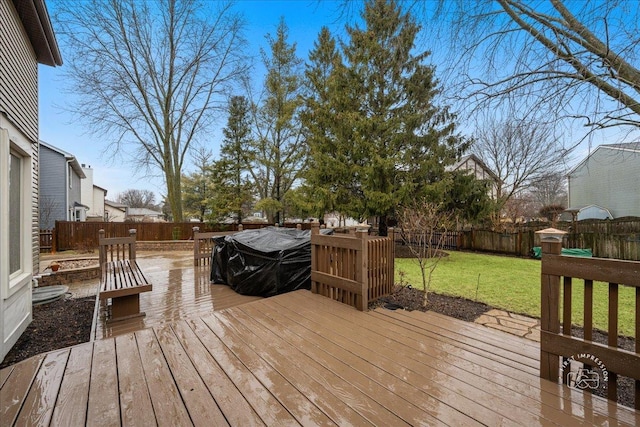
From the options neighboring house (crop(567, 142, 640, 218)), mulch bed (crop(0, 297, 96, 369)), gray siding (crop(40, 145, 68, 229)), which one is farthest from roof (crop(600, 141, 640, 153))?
gray siding (crop(40, 145, 68, 229))

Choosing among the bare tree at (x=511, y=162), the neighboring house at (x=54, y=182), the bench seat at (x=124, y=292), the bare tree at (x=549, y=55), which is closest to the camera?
the bare tree at (x=549, y=55)

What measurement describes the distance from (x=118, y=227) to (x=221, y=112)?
783 cm

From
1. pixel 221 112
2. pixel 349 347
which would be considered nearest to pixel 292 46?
pixel 221 112

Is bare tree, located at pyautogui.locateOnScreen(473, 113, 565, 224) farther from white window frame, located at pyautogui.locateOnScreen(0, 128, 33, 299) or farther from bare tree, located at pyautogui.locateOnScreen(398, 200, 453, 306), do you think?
white window frame, located at pyautogui.locateOnScreen(0, 128, 33, 299)

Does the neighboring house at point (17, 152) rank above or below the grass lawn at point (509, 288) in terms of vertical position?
above

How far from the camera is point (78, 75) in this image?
12.5 meters

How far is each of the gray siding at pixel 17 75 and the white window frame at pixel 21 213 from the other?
0.32 meters

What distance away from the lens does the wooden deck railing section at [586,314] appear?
166 centimetres

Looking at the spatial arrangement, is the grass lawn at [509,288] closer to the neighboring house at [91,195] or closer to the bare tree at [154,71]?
the bare tree at [154,71]

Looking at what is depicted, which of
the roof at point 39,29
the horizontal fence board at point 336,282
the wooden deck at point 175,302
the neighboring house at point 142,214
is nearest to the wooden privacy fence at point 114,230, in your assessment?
the wooden deck at point 175,302

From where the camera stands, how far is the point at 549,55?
3.12 m

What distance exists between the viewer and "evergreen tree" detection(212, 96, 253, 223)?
52.2ft

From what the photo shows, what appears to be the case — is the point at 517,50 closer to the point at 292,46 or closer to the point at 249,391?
the point at 249,391

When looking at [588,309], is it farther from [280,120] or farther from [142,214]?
[142,214]
